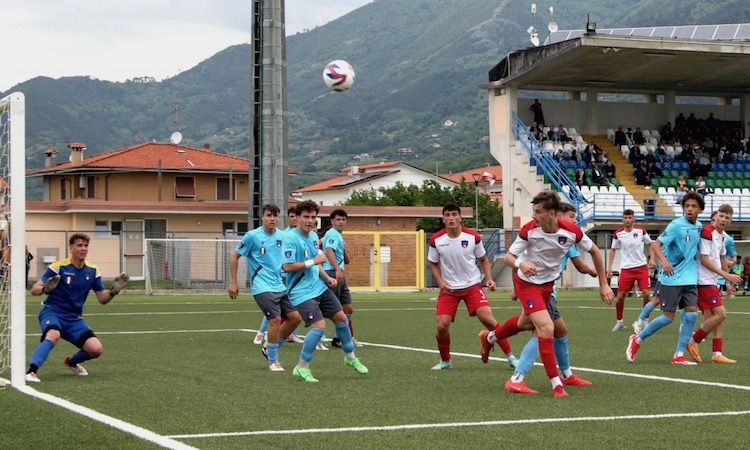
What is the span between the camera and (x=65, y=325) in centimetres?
1272

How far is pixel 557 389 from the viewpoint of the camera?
10.8m

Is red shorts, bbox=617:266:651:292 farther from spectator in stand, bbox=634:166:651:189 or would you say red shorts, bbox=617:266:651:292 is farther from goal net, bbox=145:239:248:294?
spectator in stand, bbox=634:166:651:189

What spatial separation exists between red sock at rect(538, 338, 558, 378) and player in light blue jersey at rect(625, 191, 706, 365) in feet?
12.1

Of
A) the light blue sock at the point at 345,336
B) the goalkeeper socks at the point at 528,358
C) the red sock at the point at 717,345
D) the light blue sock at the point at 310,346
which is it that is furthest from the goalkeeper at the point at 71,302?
the red sock at the point at 717,345

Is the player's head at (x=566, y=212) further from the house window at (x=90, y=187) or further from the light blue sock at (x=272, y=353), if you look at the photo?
the house window at (x=90, y=187)

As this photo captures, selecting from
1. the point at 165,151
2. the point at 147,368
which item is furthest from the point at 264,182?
the point at 165,151

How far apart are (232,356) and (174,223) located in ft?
138

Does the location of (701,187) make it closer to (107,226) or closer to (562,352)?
(107,226)

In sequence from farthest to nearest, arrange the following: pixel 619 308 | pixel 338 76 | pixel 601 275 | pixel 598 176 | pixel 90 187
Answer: pixel 90 187 < pixel 598 176 < pixel 338 76 < pixel 619 308 < pixel 601 275

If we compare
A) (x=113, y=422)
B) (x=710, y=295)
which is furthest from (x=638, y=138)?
(x=113, y=422)

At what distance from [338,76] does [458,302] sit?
1978 cm

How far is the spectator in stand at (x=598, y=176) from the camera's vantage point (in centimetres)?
4769

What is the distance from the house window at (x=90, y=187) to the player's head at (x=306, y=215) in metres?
53.8

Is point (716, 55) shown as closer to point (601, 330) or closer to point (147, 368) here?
point (601, 330)
